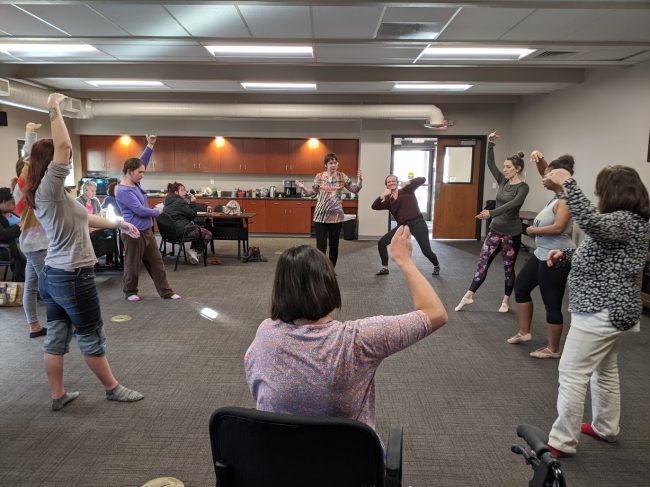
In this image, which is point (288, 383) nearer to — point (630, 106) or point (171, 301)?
point (171, 301)

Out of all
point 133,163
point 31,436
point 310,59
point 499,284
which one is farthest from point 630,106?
point 31,436

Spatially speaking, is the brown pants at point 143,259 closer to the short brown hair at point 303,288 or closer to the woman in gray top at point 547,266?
the woman in gray top at point 547,266

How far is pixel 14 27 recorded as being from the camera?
4.80 metres

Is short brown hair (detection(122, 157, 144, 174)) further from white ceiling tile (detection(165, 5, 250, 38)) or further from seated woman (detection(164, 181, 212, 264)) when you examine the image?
seated woman (detection(164, 181, 212, 264))

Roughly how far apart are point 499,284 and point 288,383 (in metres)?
5.28

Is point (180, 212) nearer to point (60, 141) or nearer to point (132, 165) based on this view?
point (132, 165)

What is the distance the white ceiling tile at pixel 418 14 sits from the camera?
4.20 meters

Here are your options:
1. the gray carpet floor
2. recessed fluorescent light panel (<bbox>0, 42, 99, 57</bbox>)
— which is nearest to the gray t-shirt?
the gray carpet floor

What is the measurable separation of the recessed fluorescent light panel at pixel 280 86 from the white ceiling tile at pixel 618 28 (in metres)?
4.22

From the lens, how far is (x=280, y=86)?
27.0 feet

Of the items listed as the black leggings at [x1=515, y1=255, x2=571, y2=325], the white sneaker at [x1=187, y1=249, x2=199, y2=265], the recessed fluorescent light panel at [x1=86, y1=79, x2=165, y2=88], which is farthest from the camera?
the recessed fluorescent light panel at [x1=86, y1=79, x2=165, y2=88]

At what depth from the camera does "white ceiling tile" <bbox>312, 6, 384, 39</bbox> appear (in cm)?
421

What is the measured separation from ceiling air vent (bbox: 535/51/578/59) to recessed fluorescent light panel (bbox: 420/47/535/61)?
0.64 feet

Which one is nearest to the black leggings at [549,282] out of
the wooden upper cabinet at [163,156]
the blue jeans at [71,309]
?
the blue jeans at [71,309]
